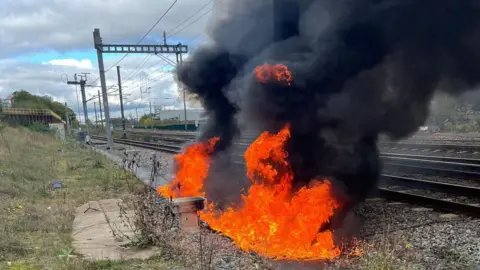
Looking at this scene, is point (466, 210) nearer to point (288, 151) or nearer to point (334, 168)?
point (334, 168)

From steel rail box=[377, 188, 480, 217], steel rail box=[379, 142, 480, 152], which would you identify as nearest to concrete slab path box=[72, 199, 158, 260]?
steel rail box=[377, 188, 480, 217]

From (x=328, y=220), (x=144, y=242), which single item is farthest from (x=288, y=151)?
(x=144, y=242)

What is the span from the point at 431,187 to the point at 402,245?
556cm

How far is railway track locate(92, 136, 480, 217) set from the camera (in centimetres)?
917

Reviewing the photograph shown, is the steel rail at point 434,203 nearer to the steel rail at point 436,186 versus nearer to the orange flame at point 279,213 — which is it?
the steel rail at point 436,186

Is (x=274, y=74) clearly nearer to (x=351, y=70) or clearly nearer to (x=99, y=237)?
(x=351, y=70)

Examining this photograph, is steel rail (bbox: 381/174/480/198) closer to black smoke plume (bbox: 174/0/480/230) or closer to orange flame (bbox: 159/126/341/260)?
black smoke plume (bbox: 174/0/480/230)

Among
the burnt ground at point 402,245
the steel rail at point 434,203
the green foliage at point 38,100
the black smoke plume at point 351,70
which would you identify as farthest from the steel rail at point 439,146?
the green foliage at point 38,100

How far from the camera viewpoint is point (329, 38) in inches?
302

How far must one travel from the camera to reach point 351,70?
789cm

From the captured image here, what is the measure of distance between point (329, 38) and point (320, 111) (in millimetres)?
1408

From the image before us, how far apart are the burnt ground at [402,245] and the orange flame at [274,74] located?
3054mm

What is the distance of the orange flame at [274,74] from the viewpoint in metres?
7.58

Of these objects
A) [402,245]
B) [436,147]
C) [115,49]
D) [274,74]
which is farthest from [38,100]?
[402,245]
